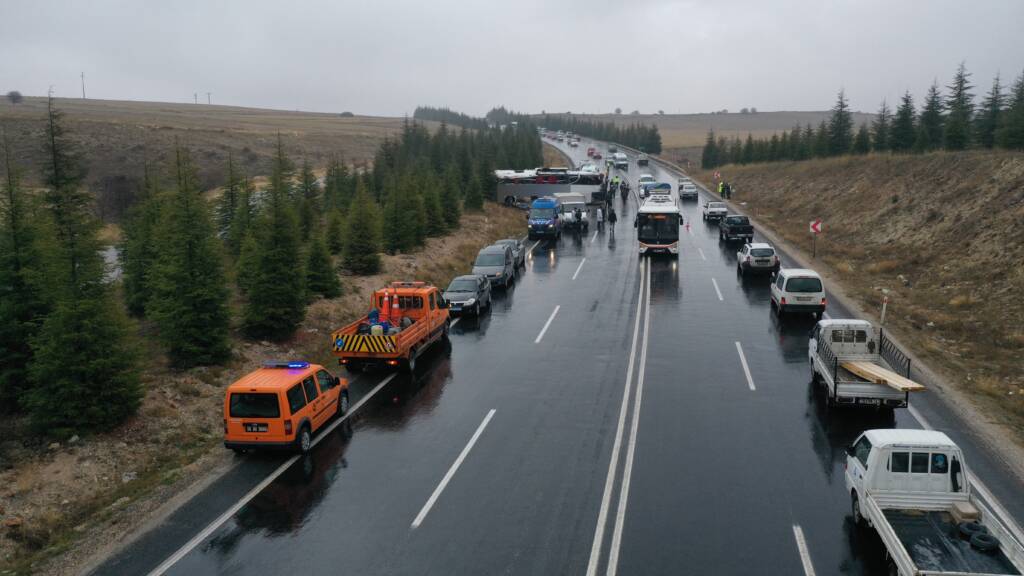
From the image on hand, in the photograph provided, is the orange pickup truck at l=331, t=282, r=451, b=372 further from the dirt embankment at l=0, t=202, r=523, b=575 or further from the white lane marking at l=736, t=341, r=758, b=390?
the white lane marking at l=736, t=341, r=758, b=390

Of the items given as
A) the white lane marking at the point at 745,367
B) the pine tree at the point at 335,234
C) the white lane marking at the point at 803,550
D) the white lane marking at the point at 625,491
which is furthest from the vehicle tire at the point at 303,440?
the pine tree at the point at 335,234

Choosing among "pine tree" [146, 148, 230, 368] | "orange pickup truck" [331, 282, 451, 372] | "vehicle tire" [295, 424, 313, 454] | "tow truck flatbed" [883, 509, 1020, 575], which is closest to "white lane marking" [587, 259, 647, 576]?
"tow truck flatbed" [883, 509, 1020, 575]

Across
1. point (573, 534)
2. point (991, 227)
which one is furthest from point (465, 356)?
point (991, 227)

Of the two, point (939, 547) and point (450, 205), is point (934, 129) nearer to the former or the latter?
point (450, 205)

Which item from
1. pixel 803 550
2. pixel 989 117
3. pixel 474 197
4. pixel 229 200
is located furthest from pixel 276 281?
pixel 989 117

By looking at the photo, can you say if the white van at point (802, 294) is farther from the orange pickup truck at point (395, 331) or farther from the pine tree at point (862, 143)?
the pine tree at point (862, 143)

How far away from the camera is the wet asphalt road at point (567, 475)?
1123 centimetres

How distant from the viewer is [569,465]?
14.5 metres

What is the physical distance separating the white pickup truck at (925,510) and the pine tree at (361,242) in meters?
25.3

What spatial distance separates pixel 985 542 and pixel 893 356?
30.8 ft

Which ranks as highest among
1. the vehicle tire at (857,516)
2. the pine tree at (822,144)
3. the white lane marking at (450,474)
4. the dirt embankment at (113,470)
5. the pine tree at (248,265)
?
the pine tree at (822,144)

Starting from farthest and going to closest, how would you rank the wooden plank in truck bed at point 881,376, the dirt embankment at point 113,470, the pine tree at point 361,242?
1. the pine tree at point 361,242
2. the wooden plank in truck bed at point 881,376
3. the dirt embankment at point 113,470

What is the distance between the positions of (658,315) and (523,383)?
9.78 m

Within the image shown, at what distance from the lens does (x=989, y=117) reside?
57000 mm
